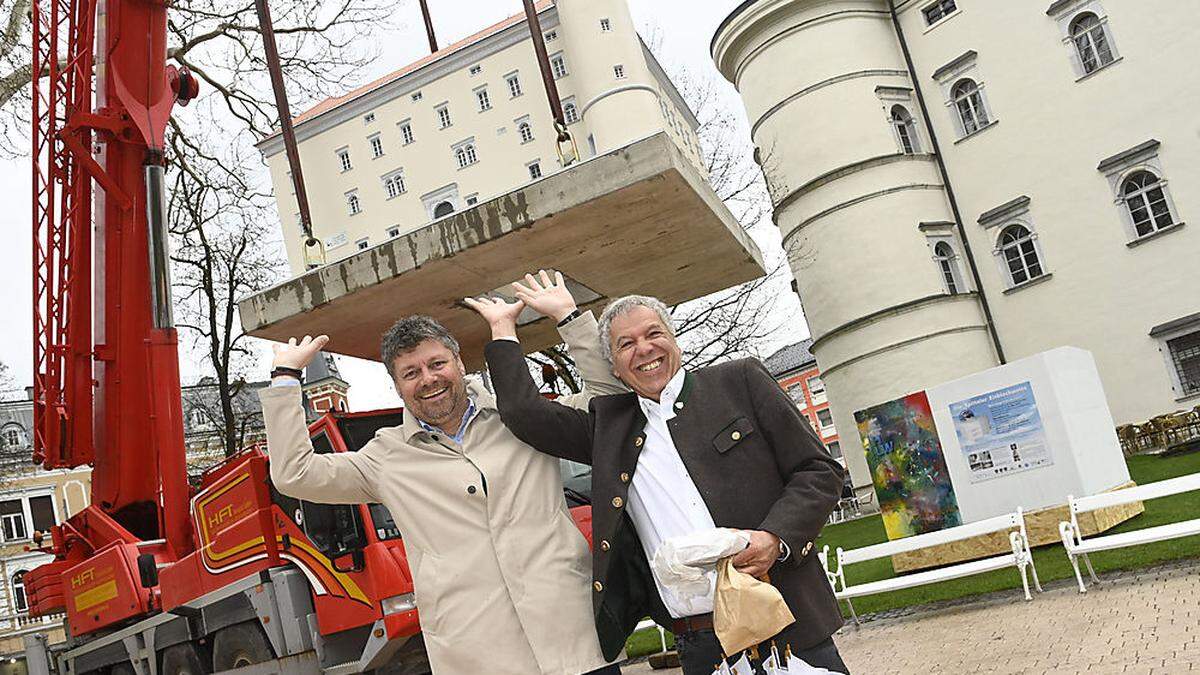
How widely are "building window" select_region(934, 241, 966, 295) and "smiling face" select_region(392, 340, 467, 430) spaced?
1128 inches

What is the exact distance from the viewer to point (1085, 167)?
1137 inches

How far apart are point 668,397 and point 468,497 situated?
0.77 m

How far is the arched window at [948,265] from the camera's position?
100 feet

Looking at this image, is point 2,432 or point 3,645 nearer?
point 3,645

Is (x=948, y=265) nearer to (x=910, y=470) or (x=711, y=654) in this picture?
(x=910, y=470)

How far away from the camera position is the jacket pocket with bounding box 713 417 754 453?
11.0 feet

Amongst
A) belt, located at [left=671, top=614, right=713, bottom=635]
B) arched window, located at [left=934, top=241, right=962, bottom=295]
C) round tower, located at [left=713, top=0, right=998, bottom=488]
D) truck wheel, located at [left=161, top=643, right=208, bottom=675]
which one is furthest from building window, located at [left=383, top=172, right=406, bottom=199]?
belt, located at [left=671, top=614, right=713, bottom=635]

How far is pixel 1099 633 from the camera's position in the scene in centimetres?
839

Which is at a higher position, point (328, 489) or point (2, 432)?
point (2, 432)

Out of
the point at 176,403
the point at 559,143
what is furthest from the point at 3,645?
the point at 559,143

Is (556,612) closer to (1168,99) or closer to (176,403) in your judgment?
(176,403)

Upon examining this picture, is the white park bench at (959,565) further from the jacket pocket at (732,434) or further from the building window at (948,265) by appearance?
the building window at (948,265)

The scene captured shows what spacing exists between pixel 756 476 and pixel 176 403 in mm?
9062

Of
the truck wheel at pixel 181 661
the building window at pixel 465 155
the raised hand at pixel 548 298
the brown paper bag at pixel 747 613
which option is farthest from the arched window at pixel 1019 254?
the building window at pixel 465 155
